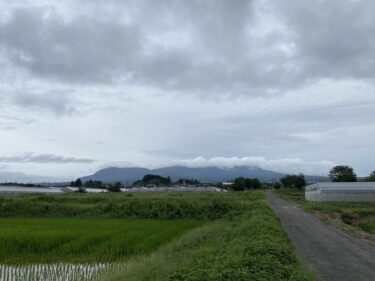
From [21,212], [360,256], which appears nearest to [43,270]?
[360,256]

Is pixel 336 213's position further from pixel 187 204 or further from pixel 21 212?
pixel 21 212

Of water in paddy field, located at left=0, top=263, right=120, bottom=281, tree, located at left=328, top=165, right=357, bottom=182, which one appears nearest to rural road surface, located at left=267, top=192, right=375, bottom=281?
water in paddy field, located at left=0, top=263, right=120, bottom=281

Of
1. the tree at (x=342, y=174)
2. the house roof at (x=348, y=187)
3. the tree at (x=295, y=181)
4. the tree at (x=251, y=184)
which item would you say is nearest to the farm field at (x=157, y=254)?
the house roof at (x=348, y=187)

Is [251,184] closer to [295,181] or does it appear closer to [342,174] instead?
[295,181]

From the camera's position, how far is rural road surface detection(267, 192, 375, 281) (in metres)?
8.23

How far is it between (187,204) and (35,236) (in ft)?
44.2

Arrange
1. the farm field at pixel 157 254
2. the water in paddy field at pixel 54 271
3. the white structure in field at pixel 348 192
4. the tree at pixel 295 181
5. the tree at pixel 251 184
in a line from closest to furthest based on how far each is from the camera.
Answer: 1. the farm field at pixel 157 254
2. the water in paddy field at pixel 54 271
3. the white structure in field at pixel 348 192
4. the tree at pixel 295 181
5. the tree at pixel 251 184

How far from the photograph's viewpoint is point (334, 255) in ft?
34.2

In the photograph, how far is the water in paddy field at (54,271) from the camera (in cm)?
874

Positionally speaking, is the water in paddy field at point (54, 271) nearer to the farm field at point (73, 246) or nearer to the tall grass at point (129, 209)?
the farm field at point (73, 246)

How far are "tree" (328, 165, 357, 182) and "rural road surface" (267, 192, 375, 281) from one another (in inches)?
2782

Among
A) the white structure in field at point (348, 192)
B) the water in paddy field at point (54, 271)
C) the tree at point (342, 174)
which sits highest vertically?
the tree at point (342, 174)

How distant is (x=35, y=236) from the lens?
1296cm

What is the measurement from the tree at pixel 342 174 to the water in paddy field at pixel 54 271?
7952cm
